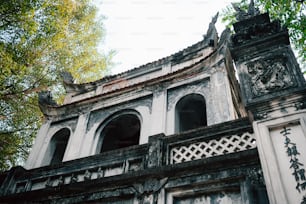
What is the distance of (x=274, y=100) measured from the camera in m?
4.44

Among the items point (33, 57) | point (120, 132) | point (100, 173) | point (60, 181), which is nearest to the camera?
point (100, 173)

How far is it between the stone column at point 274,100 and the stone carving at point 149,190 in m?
2.08

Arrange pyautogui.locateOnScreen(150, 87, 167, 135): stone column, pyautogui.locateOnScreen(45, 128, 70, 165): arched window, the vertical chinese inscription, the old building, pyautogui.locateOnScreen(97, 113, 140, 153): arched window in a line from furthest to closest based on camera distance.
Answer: pyautogui.locateOnScreen(45, 128, 70, 165): arched window, pyautogui.locateOnScreen(97, 113, 140, 153): arched window, pyautogui.locateOnScreen(150, 87, 167, 135): stone column, the old building, the vertical chinese inscription

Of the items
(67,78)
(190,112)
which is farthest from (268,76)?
(67,78)

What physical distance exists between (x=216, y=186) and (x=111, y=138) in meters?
5.14

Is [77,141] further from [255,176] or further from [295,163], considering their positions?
[295,163]

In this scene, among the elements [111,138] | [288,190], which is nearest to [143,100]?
[111,138]

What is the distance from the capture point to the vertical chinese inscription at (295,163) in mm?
3520

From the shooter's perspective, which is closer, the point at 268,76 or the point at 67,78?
the point at 268,76

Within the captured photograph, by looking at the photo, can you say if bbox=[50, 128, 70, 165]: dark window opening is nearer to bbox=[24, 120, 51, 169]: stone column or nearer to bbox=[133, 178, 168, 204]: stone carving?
bbox=[24, 120, 51, 169]: stone column

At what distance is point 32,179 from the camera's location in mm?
7297

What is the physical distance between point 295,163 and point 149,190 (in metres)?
2.66

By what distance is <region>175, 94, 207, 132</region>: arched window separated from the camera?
8.00 m

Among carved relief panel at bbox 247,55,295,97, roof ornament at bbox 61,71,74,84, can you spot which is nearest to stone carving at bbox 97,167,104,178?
carved relief panel at bbox 247,55,295,97
